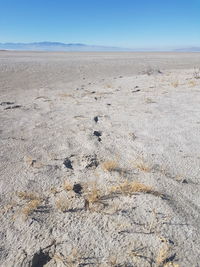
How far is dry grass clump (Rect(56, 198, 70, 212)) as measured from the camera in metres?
3.40

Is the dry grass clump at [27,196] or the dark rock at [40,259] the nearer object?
the dark rock at [40,259]

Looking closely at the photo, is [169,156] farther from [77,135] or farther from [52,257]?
[52,257]

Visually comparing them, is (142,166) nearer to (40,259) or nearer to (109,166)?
(109,166)

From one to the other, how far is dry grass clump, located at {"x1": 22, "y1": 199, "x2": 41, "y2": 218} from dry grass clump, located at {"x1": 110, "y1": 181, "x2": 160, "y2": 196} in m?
0.90

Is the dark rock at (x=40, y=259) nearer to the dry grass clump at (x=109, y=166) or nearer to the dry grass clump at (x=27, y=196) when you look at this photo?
the dry grass clump at (x=27, y=196)

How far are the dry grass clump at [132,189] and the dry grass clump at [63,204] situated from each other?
58cm

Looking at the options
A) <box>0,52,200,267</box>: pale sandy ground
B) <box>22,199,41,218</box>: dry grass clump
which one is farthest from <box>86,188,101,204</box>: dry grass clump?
<box>22,199,41,218</box>: dry grass clump

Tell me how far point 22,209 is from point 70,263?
988 millimetres

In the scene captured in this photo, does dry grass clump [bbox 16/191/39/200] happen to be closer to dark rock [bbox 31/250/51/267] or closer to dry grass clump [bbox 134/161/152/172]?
dark rock [bbox 31/250/51/267]

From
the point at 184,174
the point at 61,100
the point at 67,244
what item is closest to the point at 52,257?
the point at 67,244

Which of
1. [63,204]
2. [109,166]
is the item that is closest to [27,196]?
[63,204]

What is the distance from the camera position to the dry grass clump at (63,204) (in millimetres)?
3402

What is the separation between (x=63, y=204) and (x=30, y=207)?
1.19 feet

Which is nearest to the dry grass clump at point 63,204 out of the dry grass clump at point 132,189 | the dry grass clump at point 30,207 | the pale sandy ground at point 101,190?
the pale sandy ground at point 101,190
